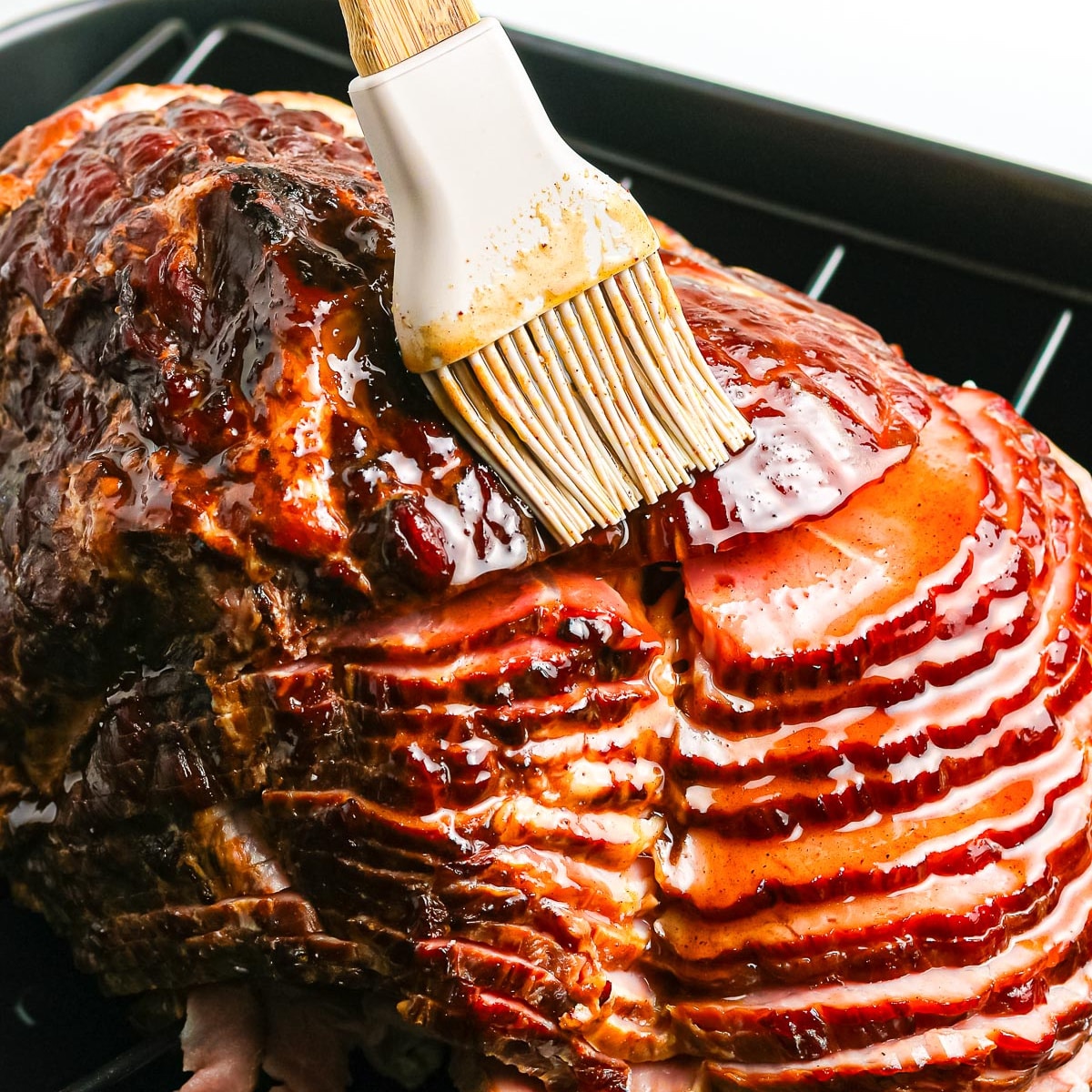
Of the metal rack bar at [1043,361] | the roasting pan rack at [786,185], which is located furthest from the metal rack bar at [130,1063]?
the metal rack bar at [1043,361]

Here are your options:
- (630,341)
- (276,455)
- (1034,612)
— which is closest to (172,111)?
(276,455)

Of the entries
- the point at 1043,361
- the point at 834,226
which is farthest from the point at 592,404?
the point at 834,226

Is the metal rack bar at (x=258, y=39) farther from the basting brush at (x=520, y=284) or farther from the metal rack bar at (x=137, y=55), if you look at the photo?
the basting brush at (x=520, y=284)

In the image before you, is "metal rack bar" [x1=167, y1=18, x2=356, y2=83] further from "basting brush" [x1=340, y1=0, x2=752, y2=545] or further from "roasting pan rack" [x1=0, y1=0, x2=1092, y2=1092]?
"basting brush" [x1=340, y1=0, x2=752, y2=545]

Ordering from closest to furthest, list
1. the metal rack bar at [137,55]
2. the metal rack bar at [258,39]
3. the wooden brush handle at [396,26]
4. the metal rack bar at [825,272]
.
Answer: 1. the wooden brush handle at [396,26]
2. the metal rack bar at [825,272]
3. the metal rack bar at [137,55]
4. the metal rack bar at [258,39]

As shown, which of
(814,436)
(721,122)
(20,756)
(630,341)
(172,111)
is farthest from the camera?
(721,122)

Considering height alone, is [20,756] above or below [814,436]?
below

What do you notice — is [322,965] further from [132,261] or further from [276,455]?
[132,261]
